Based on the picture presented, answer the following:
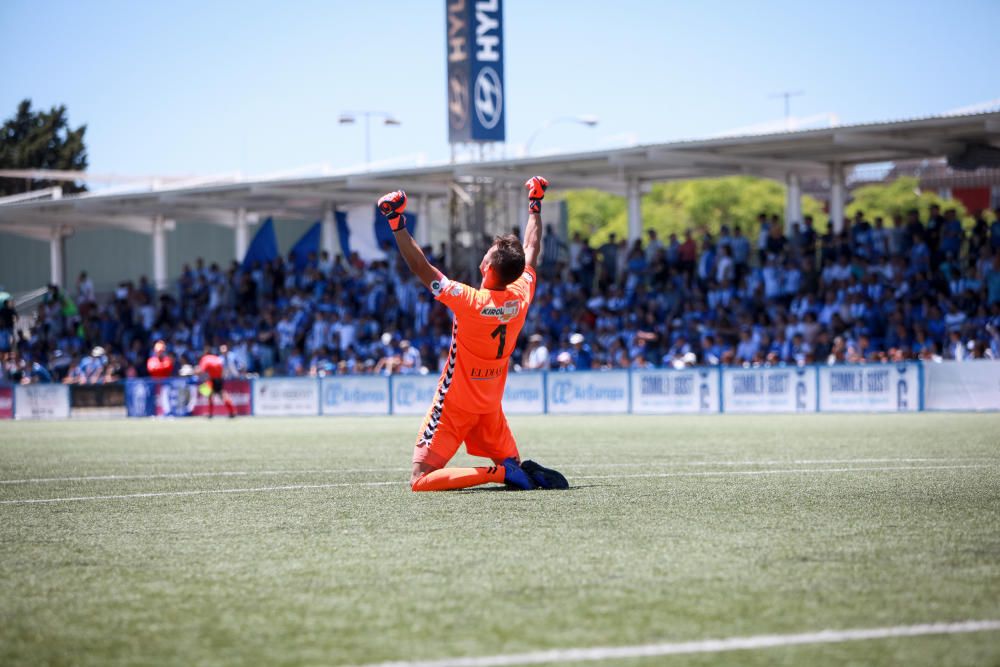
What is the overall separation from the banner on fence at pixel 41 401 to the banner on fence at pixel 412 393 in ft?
30.8

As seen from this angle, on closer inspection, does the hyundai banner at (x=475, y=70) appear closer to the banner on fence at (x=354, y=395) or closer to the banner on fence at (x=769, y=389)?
the banner on fence at (x=354, y=395)

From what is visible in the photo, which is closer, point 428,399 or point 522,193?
point 428,399

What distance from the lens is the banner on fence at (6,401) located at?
3456 centimetres

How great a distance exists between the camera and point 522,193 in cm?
3975

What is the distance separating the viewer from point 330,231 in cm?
4541

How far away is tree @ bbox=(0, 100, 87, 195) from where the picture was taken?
75312mm

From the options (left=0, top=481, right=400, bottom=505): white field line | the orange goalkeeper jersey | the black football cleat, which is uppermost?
the orange goalkeeper jersey

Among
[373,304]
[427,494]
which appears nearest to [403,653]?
[427,494]

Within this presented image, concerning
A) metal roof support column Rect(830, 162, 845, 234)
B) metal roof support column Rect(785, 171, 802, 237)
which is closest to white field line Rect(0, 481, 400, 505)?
metal roof support column Rect(785, 171, 802, 237)

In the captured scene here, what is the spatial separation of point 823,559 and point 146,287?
132ft

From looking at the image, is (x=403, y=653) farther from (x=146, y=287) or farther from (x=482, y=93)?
(x=146, y=287)

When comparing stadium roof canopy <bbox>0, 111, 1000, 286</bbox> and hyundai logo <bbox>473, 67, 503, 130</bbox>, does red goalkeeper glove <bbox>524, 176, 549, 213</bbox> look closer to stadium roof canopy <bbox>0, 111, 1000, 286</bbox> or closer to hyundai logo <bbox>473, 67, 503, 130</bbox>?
stadium roof canopy <bbox>0, 111, 1000, 286</bbox>

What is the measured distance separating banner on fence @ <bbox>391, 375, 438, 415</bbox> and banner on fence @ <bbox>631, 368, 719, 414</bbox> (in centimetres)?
490

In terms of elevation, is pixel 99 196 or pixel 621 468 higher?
pixel 99 196
